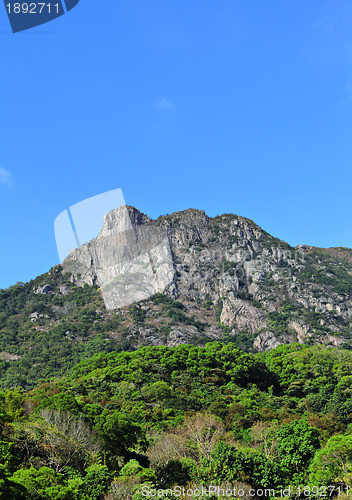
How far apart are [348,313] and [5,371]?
199 ft

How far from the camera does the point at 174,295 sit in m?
91.2

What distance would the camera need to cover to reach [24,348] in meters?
73.6

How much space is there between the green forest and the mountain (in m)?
26.4

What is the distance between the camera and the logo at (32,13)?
32.8 ft

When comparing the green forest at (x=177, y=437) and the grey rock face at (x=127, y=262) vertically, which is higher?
the grey rock face at (x=127, y=262)

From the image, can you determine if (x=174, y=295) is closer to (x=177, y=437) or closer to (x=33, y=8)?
(x=177, y=437)

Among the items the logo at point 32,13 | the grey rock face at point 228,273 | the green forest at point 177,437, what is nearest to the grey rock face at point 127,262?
the grey rock face at point 228,273

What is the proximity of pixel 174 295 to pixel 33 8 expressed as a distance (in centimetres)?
8248

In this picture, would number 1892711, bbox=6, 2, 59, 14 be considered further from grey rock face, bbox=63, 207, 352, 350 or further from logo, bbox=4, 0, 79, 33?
grey rock face, bbox=63, 207, 352, 350

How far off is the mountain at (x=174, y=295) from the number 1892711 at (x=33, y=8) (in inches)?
2417

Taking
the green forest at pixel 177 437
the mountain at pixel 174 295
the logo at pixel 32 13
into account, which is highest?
Result: the mountain at pixel 174 295

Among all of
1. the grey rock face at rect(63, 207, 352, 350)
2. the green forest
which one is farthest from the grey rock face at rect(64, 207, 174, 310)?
the green forest

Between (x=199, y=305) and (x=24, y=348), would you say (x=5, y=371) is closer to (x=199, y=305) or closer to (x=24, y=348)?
(x=24, y=348)

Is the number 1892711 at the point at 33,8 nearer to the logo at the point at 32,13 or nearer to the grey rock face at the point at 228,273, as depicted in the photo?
the logo at the point at 32,13
